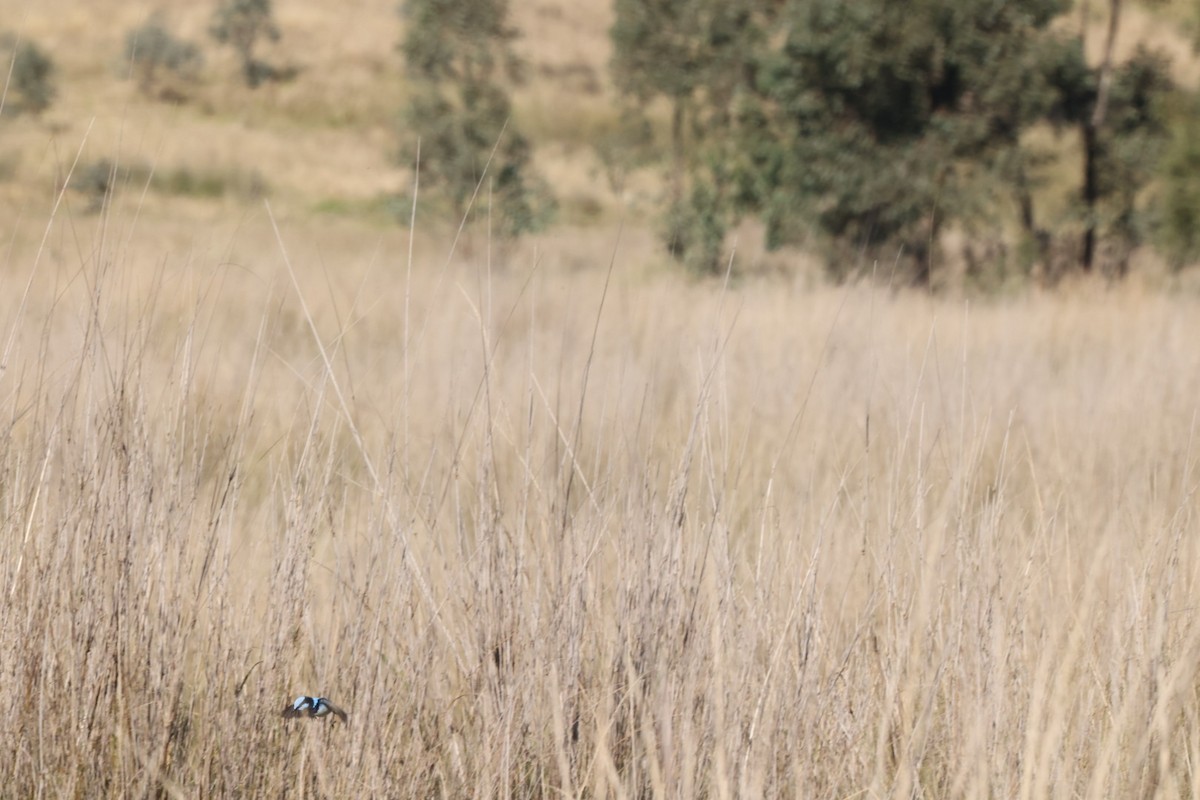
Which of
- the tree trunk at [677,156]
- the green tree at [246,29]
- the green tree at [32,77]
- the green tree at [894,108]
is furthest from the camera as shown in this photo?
the green tree at [246,29]

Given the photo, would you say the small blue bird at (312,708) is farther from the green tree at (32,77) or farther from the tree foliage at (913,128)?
the green tree at (32,77)

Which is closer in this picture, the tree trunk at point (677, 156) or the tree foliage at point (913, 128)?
the tree foliage at point (913, 128)

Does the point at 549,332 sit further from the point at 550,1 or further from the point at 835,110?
the point at 550,1

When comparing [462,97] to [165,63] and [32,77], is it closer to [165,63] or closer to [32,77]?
[32,77]

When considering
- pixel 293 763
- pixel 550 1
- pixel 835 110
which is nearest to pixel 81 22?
pixel 550 1

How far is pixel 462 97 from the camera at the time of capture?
14.8 m

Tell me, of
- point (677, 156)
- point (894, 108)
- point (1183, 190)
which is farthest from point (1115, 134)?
point (677, 156)

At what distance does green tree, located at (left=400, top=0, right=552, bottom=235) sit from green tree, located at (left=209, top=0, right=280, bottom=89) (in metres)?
23.2

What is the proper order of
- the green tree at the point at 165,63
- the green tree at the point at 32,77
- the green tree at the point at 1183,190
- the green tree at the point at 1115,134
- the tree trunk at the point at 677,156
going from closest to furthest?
the green tree at the point at 1183,190
the green tree at the point at 1115,134
the tree trunk at the point at 677,156
the green tree at the point at 32,77
the green tree at the point at 165,63

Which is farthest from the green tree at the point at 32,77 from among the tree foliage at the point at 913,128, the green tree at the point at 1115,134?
the green tree at the point at 1115,134

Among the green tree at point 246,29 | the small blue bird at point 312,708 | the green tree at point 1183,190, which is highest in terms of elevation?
the green tree at point 246,29

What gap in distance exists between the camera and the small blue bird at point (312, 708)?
5.51 ft

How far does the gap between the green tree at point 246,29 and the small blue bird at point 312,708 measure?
121 ft

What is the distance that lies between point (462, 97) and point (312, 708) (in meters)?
13.9
